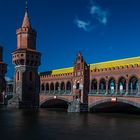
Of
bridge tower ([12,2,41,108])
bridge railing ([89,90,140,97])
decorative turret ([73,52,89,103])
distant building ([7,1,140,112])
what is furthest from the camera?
bridge tower ([12,2,41,108])

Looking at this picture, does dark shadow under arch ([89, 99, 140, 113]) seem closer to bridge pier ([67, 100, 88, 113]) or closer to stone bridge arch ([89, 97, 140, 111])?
stone bridge arch ([89, 97, 140, 111])

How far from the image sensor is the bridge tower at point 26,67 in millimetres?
89688

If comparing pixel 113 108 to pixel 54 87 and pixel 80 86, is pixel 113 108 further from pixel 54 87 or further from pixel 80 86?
pixel 54 87

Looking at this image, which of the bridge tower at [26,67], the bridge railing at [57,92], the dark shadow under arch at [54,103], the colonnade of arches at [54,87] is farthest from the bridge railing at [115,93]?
the bridge tower at [26,67]

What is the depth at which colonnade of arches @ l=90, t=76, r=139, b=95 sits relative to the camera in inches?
2418

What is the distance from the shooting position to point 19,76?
297 ft

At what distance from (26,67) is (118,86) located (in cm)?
3462

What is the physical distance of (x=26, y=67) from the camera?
296 ft

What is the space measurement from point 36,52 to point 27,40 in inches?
195

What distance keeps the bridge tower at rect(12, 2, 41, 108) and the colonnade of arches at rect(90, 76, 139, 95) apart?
73.9 feet

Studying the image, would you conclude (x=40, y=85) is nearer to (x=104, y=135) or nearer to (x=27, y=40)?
(x=27, y=40)

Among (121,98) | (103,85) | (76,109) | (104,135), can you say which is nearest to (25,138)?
(104,135)

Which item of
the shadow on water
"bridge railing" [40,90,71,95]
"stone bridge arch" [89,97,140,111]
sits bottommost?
the shadow on water

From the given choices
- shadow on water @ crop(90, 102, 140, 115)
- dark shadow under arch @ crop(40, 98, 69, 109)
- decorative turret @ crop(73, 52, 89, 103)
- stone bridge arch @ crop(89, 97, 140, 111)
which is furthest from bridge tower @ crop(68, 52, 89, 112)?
dark shadow under arch @ crop(40, 98, 69, 109)
